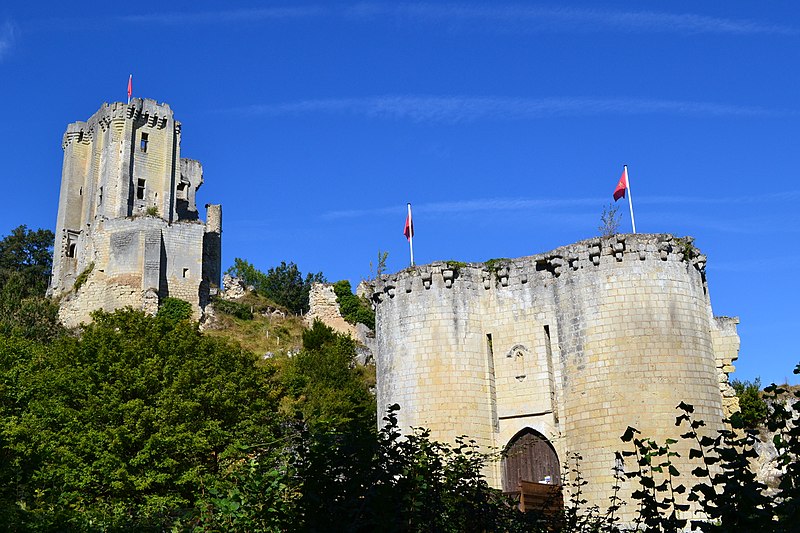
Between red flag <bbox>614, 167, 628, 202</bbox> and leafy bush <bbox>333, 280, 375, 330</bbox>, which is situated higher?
leafy bush <bbox>333, 280, 375, 330</bbox>

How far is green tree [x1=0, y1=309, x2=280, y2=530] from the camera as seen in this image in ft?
72.0

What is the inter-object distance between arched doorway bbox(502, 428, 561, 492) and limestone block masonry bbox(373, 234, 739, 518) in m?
0.12

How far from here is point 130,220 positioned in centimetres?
5316

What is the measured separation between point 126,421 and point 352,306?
3103 cm

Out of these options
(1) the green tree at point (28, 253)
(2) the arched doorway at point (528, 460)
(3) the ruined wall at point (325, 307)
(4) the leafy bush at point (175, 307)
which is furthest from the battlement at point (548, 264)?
(1) the green tree at point (28, 253)

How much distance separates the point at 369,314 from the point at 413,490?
4528 centimetres

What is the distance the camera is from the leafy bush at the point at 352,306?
53969 millimetres

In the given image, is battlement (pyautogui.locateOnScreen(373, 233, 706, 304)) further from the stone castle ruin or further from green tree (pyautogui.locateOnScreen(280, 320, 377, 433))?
green tree (pyautogui.locateOnScreen(280, 320, 377, 433))

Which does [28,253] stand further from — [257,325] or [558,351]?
[558,351]

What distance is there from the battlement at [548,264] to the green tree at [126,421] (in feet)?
17.8

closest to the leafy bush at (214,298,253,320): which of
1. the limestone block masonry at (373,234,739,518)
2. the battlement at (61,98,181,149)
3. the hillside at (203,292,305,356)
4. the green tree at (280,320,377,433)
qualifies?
the hillside at (203,292,305,356)

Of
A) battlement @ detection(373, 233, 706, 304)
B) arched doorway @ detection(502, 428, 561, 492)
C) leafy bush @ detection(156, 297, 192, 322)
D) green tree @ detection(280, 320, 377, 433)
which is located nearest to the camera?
battlement @ detection(373, 233, 706, 304)

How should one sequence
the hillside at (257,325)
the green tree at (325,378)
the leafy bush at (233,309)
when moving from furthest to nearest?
the leafy bush at (233,309) < the hillside at (257,325) < the green tree at (325,378)

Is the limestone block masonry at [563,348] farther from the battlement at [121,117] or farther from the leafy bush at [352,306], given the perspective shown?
the battlement at [121,117]
